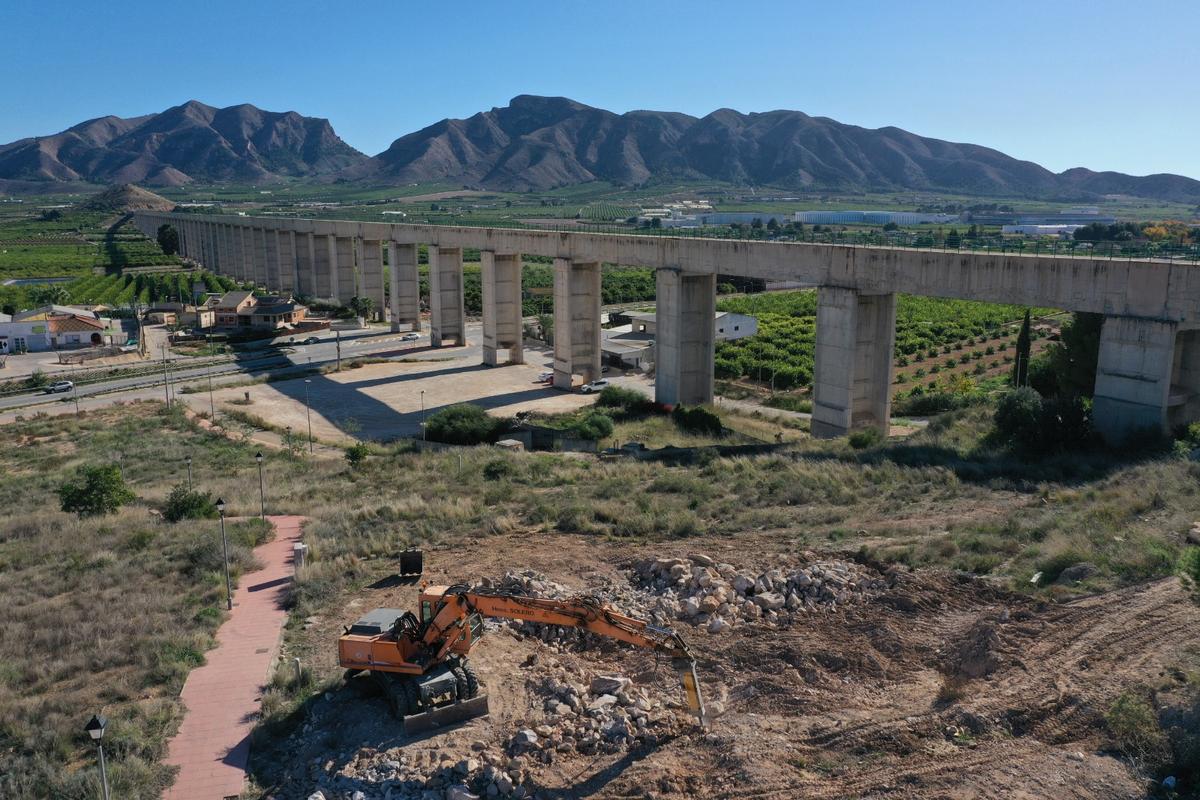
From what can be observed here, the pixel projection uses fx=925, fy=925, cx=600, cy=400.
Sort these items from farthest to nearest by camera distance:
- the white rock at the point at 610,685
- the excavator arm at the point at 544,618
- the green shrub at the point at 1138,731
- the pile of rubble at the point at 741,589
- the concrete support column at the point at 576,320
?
the concrete support column at the point at 576,320 → the pile of rubble at the point at 741,589 → the white rock at the point at 610,685 → the excavator arm at the point at 544,618 → the green shrub at the point at 1138,731

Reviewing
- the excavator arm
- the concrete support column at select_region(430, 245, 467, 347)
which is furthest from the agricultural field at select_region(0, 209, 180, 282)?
the excavator arm

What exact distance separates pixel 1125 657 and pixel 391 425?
123ft

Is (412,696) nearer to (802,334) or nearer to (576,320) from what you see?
(576,320)

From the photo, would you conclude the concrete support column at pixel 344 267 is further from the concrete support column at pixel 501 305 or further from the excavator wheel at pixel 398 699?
the excavator wheel at pixel 398 699

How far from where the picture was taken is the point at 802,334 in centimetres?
7056

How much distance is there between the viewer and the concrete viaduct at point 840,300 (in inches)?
1054

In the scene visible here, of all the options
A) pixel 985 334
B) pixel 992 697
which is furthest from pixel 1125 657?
pixel 985 334

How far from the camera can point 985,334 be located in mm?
71062

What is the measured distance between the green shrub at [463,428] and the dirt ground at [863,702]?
2289 cm

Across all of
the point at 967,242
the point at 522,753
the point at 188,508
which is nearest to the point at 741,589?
the point at 522,753

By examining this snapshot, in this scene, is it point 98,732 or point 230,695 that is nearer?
point 98,732

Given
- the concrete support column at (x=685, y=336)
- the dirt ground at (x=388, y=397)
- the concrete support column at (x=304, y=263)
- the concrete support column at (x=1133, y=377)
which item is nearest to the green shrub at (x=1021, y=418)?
the concrete support column at (x=1133, y=377)

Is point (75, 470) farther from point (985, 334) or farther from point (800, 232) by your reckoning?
point (985, 334)

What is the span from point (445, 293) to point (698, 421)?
115 ft
